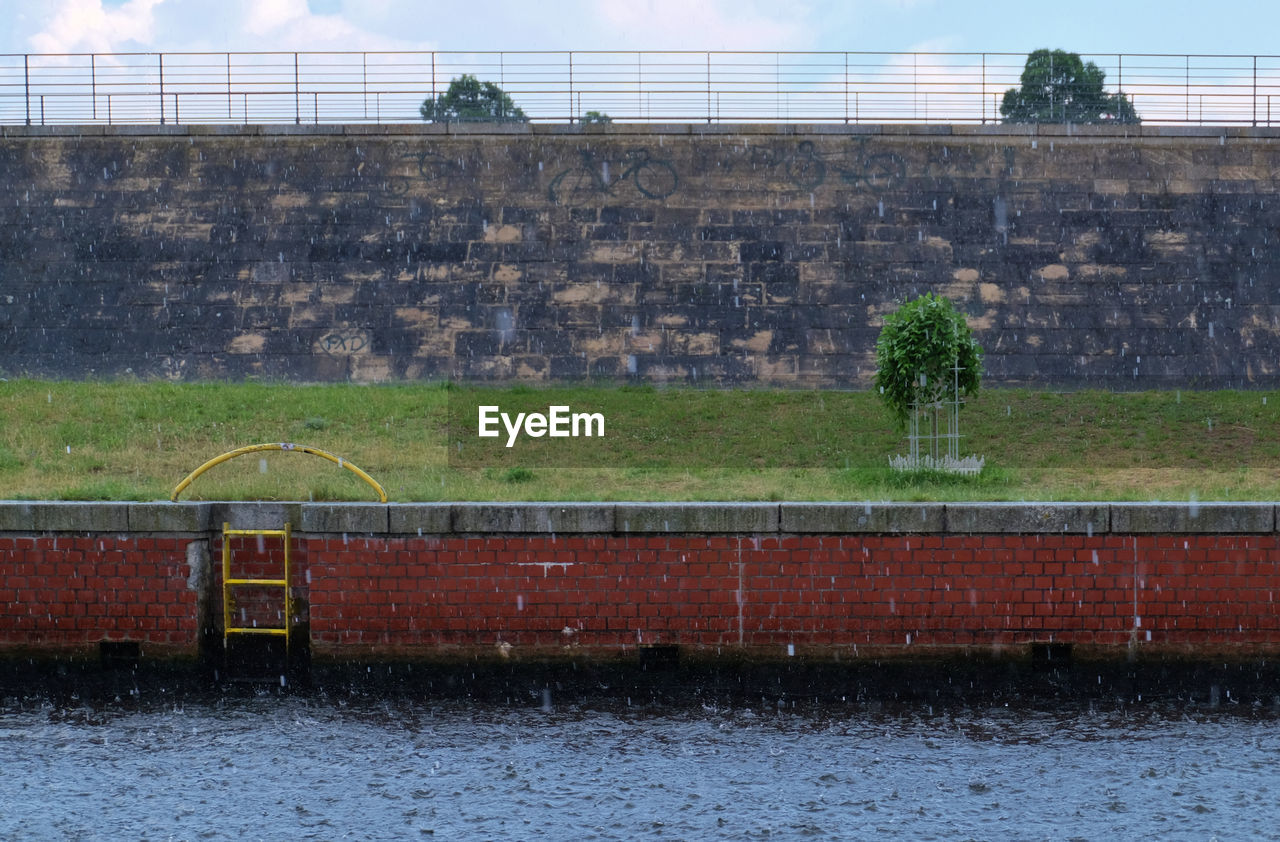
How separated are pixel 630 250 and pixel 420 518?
1285cm

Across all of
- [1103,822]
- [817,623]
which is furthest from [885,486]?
[1103,822]

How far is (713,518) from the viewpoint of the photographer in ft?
29.5

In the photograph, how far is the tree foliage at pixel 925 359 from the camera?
553 inches

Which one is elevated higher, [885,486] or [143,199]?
[143,199]

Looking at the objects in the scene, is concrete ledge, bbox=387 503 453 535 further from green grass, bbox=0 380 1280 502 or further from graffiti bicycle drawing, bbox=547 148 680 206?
graffiti bicycle drawing, bbox=547 148 680 206

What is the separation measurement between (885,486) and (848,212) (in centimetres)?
1023

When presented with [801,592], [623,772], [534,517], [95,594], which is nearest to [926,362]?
[801,592]

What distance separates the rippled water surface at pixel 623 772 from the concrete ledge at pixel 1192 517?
133cm

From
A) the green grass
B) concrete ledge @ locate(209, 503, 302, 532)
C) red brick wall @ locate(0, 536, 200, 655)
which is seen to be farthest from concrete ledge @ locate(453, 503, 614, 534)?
red brick wall @ locate(0, 536, 200, 655)

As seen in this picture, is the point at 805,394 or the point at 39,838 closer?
the point at 39,838

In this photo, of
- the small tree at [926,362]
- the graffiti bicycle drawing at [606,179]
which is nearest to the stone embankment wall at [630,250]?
the graffiti bicycle drawing at [606,179]

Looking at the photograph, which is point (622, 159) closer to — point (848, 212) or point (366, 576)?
point (848, 212)

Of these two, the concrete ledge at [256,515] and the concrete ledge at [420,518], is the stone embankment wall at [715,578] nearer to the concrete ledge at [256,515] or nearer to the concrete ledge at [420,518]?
the concrete ledge at [420,518]

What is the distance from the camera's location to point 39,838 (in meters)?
6.47
